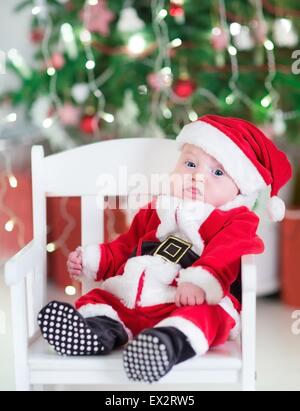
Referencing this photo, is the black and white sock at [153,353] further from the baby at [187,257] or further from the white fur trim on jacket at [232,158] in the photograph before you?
the white fur trim on jacket at [232,158]

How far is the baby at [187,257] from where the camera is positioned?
1130mm

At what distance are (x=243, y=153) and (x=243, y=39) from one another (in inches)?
33.7

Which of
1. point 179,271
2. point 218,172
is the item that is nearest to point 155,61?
point 218,172

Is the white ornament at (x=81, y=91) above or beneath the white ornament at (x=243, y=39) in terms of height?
beneath

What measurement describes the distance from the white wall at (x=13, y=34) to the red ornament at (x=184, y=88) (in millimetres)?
635

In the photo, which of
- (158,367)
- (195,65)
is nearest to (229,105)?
(195,65)

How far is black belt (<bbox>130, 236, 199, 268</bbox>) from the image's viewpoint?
126 cm

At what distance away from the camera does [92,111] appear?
87.1 inches

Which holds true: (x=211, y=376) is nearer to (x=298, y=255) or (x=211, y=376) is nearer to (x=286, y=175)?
(x=286, y=175)

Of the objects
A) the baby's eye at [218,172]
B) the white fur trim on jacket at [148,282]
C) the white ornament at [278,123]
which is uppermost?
the white ornament at [278,123]

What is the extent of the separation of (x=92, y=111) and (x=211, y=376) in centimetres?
124

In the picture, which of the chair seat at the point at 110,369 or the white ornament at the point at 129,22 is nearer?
the chair seat at the point at 110,369

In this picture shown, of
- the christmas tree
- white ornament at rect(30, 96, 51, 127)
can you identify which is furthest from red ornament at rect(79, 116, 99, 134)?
white ornament at rect(30, 96, 51, 127)

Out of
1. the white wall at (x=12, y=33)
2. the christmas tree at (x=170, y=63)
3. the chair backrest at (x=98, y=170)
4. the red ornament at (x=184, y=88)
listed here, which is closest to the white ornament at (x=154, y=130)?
the christmas tree at (x=170, y=63)
